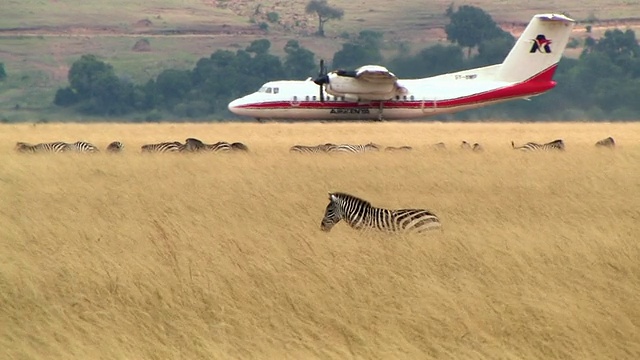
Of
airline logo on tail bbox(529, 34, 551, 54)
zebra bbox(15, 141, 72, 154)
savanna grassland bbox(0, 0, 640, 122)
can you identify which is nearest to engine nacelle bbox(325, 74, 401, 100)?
airline logo on tail bbox(529, 34, 551, 54)

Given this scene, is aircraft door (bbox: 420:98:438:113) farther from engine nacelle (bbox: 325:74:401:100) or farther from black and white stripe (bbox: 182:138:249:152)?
black and white stripe (bbox: 182:138:249:152)

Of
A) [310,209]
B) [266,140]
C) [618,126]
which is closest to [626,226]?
[310,209]

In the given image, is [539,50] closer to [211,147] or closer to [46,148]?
[211,147]

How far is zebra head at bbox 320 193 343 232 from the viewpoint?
15953 millimetres

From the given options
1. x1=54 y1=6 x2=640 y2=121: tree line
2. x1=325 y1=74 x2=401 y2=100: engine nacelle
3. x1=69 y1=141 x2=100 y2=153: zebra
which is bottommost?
x1=54 y1=6 x2=640 y2=121: tree line

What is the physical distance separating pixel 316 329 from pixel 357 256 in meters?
2.22

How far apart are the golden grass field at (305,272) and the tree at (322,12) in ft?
314

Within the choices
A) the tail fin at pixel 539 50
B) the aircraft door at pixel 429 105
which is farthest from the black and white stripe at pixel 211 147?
the tail fin at pixel 539 50

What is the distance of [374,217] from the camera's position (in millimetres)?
15844

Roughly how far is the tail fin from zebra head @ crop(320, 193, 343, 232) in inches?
1425

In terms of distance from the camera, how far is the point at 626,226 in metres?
16.7

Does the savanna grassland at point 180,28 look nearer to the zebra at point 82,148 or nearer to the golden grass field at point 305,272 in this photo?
the zebra at point 82,148

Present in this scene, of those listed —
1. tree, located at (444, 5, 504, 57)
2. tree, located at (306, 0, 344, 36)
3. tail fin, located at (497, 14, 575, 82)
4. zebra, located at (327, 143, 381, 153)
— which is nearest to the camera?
zebra, located at (327, 143, 381, 153)

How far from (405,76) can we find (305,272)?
53606 mm
